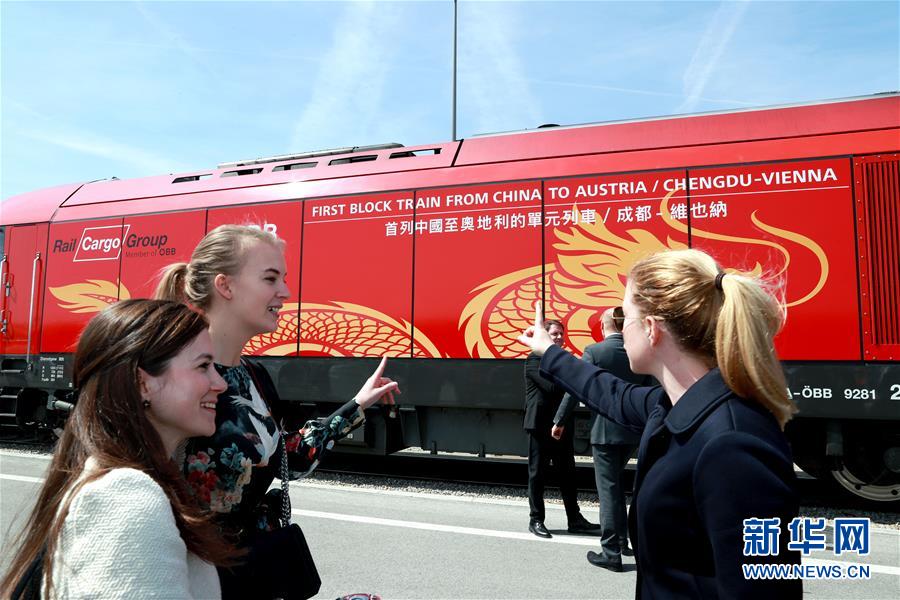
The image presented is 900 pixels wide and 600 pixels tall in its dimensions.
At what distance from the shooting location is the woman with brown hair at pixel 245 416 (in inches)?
66.2

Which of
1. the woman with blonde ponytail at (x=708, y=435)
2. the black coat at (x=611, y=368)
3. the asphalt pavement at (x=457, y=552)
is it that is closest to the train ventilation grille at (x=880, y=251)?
the asphalt pavement at (x=457, y=552)

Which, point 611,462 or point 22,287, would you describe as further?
point 22,287

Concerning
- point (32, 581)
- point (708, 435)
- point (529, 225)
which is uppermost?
point (529, 225)

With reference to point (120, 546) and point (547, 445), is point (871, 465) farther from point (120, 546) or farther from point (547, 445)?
point (120, 546)

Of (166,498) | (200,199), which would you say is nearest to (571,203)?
(200,199)

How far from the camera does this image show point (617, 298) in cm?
654

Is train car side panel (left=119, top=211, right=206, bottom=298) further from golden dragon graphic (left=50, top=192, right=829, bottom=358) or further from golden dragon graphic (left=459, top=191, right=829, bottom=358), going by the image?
golden dragon graphic (left=459, top=191, right=829, bottom=358)

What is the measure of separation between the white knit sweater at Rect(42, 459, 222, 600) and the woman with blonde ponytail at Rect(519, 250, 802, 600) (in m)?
1.05

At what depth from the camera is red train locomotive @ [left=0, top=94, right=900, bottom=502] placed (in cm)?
590

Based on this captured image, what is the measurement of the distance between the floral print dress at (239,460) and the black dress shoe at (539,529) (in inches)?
150

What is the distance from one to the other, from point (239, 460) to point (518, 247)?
18.3 feet

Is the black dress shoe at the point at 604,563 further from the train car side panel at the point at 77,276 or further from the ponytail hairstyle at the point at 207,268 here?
the train car side panel at the point at 77,276

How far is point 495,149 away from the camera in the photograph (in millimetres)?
7586

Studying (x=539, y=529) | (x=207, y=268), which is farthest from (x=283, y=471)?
(x=539, y=529)
